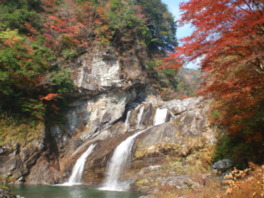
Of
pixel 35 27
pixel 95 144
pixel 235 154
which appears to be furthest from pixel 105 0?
pixel 235 154

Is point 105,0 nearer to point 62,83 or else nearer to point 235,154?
point 62,83

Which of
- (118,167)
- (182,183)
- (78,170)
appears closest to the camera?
(182,183)

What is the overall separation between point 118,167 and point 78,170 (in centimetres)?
298

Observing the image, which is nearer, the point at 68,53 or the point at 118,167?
the point at 118,167

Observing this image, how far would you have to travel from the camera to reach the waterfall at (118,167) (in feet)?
35.4

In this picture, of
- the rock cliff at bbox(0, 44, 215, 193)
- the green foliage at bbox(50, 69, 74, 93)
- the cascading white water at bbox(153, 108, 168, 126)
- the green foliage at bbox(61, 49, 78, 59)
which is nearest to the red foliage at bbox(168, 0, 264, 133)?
the rock cliff at bbox(0, 44, 215, 193)

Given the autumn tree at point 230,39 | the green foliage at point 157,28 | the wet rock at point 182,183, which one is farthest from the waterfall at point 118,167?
the green foliage at point 157,28

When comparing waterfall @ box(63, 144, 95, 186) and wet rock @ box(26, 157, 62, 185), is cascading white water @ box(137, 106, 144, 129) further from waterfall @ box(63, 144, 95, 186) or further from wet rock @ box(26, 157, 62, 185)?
wet rock @ box(26, 157, 62, 185)

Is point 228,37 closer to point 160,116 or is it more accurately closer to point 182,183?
point 182,183

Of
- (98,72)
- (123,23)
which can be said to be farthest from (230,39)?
(123,23)

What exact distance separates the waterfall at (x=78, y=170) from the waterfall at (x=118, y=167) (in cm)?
205

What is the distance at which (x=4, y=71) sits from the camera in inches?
506

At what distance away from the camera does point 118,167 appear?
11.7 m

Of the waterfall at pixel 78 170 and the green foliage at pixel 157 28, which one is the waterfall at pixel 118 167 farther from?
the green foliage at pixel 157 28
